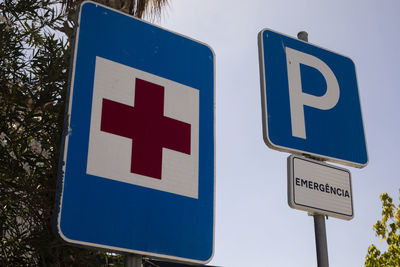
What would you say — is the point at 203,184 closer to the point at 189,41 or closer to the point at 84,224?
the point at 84,224

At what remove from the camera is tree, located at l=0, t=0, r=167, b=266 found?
285 centimetres

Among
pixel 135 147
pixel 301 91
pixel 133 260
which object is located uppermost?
pixel 301 91

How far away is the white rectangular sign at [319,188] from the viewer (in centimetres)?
219

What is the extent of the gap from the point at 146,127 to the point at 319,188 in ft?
3.13

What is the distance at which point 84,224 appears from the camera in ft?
5.11

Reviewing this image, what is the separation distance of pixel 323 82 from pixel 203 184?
3.94ft

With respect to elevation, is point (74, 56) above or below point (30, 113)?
below

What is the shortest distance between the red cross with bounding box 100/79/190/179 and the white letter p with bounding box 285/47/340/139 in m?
0.84

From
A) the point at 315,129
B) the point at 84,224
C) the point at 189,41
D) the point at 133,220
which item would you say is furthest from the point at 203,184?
the point at 315,129

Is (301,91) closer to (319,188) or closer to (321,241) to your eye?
(319,188)

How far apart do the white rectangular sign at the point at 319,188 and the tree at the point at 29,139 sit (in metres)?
1.38

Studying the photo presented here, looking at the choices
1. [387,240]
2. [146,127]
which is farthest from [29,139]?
[387,240]

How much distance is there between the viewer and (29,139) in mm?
3148

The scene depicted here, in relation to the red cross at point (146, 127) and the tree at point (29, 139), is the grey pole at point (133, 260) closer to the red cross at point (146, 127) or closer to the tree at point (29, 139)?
the red cross at point (146, 127)
